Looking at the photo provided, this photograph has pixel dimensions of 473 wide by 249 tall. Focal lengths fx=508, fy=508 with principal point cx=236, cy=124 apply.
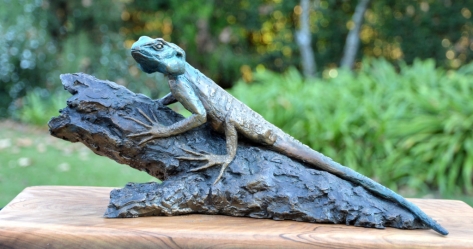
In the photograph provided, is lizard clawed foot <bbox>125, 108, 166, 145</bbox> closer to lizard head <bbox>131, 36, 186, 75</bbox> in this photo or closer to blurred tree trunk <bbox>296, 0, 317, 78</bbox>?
lizard head <bbox>131, 36, 186, 75</bbox>

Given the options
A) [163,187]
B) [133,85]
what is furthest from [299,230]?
[133,85]

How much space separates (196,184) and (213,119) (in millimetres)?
389

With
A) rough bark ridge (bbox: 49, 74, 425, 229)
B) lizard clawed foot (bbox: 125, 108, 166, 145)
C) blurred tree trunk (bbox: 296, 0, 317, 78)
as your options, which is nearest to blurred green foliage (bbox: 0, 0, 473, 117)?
blurred tree trunk (bbox: 296, 0, 317, 78)

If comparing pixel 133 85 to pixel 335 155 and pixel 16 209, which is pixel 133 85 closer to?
pixel 335 155

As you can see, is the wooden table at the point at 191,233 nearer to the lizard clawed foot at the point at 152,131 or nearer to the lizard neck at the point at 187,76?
the lizard clawed foot at the point at 152,131

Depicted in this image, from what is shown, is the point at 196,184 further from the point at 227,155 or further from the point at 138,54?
the point at 138,54

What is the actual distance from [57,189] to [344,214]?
2.02 m

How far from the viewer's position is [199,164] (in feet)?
9.68

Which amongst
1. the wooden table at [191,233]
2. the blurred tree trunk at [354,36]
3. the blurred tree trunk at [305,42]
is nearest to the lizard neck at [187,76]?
the wooden table at [191,233]

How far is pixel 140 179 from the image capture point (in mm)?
6125

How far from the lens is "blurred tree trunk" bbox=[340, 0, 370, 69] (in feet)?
34.0

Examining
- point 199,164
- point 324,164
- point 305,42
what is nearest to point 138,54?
point 199,164

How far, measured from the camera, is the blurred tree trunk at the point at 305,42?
1027 cm

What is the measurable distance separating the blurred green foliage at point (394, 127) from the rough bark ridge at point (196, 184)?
300cm
